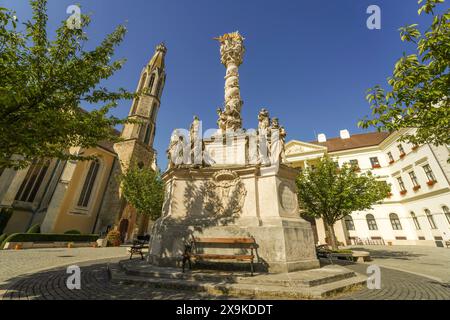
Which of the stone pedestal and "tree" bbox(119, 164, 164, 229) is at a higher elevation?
"tree" bbox(119, 164, 164, 229)

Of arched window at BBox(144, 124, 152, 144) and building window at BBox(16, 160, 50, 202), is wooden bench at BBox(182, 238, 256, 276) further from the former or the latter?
arched window at BBox(144, 124, 152, 144)

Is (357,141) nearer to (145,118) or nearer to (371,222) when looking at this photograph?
(371,222)

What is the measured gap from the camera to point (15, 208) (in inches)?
803

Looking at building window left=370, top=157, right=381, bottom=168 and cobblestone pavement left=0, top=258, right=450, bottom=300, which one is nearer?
cobblestone pavement left=0, top=258, right=450, bottom=300

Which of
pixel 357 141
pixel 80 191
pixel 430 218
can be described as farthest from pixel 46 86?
pixel 357 141

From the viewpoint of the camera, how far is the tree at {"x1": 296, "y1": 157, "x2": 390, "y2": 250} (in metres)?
13.8

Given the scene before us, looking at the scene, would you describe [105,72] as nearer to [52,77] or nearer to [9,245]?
[52,77]

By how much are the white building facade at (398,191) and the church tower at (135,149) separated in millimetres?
22582

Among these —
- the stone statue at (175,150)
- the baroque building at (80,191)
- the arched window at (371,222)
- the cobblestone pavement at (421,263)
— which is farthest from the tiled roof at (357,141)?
the stone statue at (175,150)

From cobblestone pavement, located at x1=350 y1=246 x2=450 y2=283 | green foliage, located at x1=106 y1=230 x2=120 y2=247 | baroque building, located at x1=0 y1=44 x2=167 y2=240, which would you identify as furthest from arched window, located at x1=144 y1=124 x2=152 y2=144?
cobblestone pavement, located at x1=350 y1=246 x2=450 y2=283

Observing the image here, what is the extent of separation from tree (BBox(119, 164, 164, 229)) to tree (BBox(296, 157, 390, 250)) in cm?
1290

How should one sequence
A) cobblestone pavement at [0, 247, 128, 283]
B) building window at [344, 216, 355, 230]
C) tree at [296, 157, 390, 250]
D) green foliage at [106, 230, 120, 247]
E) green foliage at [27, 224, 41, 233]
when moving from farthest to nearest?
building window at [344, 216, 355, 230] → green foliage at [106, 230, 120, 247] → green foliage at [27, 224, 41, 233] → tree at [296, 157, 390, 250] → cobblestone pavement at [0, 247, 128, 283]

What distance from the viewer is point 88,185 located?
26.1 meters
